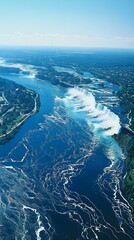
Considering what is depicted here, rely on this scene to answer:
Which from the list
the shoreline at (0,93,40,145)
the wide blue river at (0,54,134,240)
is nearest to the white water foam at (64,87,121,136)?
the wide blue river at (0,54,134,240)

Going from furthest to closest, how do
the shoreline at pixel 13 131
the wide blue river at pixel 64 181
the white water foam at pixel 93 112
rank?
the white water foam at pixel 93 112
the shoreline at pixel 13 131
the wide blue river at pixel 64 181

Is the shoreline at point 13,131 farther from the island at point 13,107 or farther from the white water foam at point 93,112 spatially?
the white water foam at point 93,112

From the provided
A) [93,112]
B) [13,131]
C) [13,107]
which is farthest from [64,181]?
[13,107]

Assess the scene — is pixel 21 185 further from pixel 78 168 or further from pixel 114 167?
pixel 114 167

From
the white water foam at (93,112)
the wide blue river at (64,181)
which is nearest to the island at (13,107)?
the wide blue river at (64,181)

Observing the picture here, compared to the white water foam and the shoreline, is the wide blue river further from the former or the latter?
the shoreline

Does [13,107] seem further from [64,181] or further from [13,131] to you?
[64,181]
